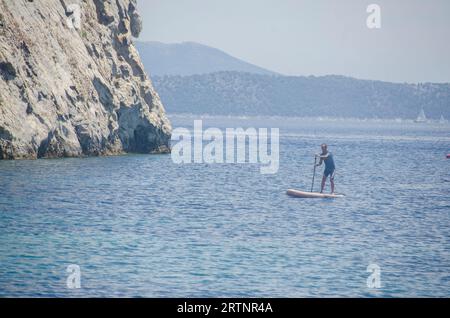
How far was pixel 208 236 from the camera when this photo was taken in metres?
32.0

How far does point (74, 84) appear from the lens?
219 ft

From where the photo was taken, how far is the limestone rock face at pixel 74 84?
58.6m

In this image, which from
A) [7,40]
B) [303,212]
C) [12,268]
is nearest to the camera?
[12,268]

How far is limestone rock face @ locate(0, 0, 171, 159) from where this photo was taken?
192 feet

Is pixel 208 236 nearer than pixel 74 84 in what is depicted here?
Yes

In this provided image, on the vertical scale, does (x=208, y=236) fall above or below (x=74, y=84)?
below

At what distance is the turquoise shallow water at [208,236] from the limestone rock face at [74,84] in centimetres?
365

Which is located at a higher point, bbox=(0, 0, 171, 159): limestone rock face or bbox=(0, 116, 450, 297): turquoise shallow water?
bbox=(0, 0, 171, 159): limestone rock face

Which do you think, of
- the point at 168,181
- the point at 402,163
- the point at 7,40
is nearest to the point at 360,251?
the point at 168,181

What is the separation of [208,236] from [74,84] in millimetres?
37472

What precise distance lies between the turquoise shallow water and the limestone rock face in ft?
12.0
